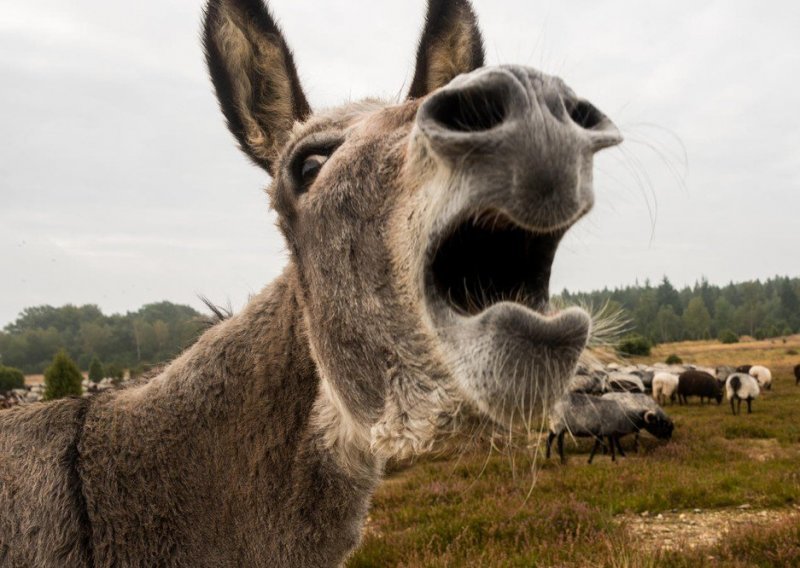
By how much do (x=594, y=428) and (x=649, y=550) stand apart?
888 centimetres

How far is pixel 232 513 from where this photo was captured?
2.47m

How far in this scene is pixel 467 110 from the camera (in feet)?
5.28

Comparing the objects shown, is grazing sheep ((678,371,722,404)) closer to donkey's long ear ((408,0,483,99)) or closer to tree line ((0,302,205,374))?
donkey's long ear ((408,0,483,99))

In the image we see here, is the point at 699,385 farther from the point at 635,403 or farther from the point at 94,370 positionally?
the point at 94,370

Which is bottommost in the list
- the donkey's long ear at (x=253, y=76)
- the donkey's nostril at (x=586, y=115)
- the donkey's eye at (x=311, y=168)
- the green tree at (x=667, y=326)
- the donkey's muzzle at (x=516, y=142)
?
the donkey's muzzle at (x=516, y=142)

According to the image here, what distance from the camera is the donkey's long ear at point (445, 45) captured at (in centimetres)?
314

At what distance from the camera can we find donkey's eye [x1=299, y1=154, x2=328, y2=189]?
2473 mm

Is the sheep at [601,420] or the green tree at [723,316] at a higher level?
the green tree at [723,316]

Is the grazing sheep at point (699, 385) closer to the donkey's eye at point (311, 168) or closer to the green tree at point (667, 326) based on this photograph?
the donkey's eye at point (311, 168)

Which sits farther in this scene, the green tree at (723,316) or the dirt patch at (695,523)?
the green tree at (723,316)

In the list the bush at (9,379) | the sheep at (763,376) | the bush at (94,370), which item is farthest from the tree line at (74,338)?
the sheep at (763,376)

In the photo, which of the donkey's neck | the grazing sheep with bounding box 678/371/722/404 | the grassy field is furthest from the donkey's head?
the grazing sheep with bounding box 678/371/722/404

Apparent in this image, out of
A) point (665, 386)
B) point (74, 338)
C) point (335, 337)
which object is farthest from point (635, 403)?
point (74, 338)

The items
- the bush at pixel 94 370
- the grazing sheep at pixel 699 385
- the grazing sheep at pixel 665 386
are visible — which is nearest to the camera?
the grazing sheep at pixel 699 385
